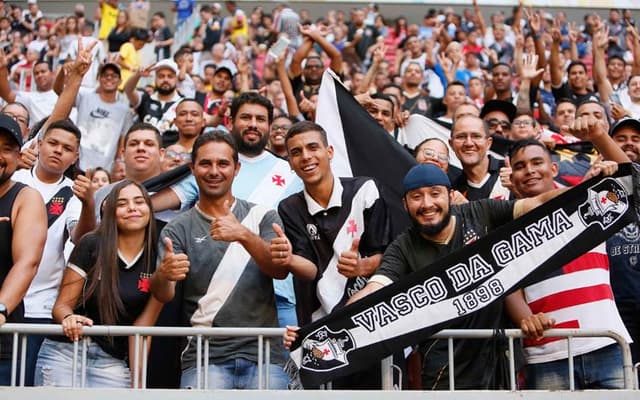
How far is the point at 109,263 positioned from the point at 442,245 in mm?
1943

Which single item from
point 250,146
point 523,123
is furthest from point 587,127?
point 523,123

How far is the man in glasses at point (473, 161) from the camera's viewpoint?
6932 mm

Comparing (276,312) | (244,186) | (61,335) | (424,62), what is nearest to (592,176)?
(276,312)

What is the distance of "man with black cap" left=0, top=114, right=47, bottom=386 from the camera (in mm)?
A: 5184

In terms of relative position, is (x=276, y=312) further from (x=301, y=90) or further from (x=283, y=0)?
(x=283, y=0)

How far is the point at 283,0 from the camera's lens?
28.8m

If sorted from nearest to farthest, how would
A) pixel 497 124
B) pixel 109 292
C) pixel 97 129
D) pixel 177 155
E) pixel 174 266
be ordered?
pixel 174 266 → pixel 109 292 → pixel 177 155 → pixel 497 124 → pixel 97 129

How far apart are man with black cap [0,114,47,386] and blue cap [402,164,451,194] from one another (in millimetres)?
2114

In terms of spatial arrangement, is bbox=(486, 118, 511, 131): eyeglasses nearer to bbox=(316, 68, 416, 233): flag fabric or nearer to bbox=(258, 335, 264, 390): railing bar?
bbox=(316, 68, 416, 233): flag fabric

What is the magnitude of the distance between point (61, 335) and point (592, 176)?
10.1 feet

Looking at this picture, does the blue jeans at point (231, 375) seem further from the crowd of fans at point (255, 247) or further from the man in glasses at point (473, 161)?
the man in glasses at point (473, 161)

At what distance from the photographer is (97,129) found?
33.8 ft

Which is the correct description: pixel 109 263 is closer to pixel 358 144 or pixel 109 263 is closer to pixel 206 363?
pixel 206 363

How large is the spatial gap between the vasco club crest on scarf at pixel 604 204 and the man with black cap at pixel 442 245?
0.19m
